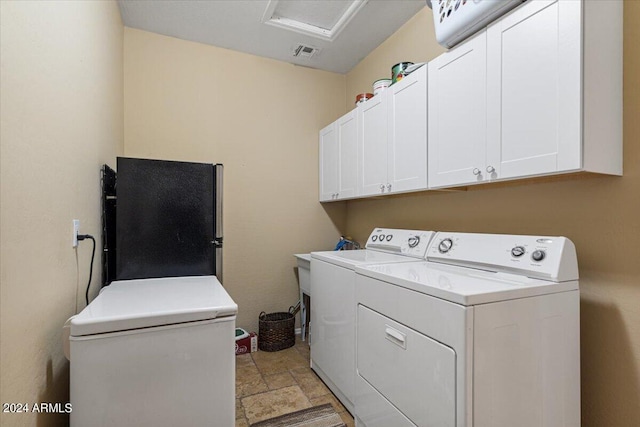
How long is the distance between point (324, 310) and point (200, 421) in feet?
3.63

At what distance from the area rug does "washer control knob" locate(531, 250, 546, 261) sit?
138cm

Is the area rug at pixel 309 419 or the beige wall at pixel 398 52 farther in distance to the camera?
the beige wall at pixel 398 52

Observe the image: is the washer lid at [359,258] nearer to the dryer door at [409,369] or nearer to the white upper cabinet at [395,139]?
the dryer door at [409,369]

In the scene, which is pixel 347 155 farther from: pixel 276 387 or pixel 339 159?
pixel 276 387

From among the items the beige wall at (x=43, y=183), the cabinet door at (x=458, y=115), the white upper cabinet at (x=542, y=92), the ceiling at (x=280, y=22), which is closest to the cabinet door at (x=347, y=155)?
the ceiling at (x=280, y=22)

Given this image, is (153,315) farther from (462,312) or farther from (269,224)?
(269,224)

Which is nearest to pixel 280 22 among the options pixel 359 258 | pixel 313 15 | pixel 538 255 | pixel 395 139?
pixel 313 15

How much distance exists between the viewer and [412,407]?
4.28 feet

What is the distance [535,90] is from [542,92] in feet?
0.11

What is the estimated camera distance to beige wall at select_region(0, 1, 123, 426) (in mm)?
826

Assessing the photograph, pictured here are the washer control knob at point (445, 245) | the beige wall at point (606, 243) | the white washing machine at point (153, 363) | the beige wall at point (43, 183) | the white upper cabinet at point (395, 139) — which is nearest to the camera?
the beige wall at point (43, 183)

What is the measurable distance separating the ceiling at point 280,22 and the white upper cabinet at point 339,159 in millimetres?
700

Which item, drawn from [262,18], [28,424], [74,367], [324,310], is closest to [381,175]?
[324,310]

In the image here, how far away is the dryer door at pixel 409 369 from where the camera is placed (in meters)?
1.15
